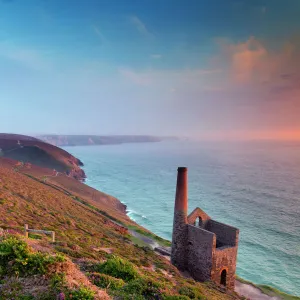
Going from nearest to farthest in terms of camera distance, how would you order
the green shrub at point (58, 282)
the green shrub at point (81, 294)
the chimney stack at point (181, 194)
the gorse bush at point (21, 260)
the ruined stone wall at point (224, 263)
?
1. the green shrub at point (81, 294)
2. the green shrub at point (58, 282)
3. the gorse bush at point (21, 260)
4. the ruined stone wall at point (224, 263)
5. the chimney stack at point (181, 194)

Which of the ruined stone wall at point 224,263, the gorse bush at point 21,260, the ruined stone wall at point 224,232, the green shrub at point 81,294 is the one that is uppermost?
the gorse bush at point 21,260

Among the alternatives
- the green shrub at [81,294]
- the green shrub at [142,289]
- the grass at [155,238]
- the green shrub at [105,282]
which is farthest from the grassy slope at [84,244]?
the grass at [155,238]

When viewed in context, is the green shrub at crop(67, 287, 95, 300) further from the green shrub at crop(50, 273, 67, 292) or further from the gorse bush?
the gorse bush

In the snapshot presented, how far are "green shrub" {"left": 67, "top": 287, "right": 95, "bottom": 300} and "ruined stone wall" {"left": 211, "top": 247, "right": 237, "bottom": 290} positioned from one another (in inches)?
530

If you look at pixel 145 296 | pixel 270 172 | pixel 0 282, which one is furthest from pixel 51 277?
pixel 270 172

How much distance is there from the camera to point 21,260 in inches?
344

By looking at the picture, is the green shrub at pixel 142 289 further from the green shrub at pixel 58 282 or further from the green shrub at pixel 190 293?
the green shrub at pixel 58 282

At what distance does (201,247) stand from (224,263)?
6.71ft

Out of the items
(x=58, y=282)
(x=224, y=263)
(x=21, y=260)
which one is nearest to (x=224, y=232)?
(x=224, y=263)

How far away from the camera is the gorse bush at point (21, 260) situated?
8680 millimetres

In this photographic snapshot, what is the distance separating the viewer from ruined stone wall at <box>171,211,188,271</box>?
21.0 m

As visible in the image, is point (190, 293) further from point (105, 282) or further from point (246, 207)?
point (246, 207)

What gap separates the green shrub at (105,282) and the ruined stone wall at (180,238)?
449 inches

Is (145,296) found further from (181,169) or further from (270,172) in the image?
(270,172)
